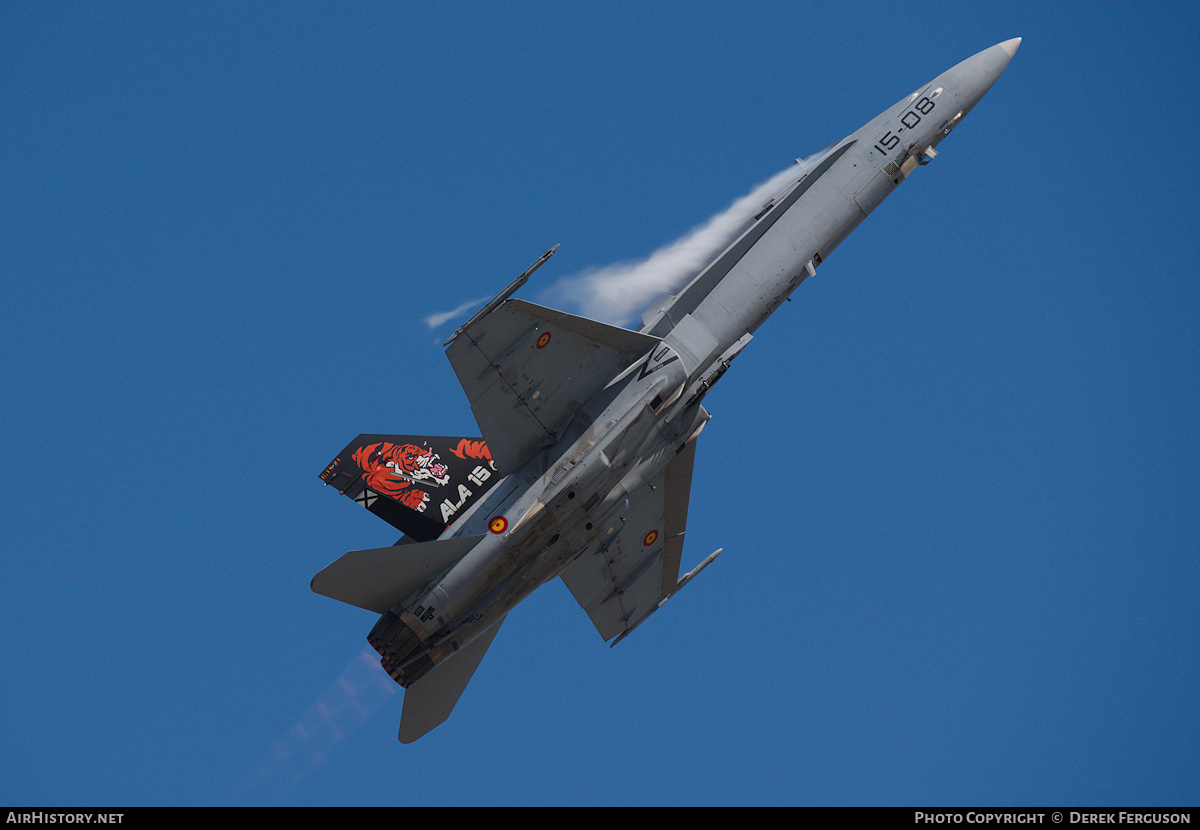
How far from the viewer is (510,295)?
17172 millimetres

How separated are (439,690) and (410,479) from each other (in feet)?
13.8

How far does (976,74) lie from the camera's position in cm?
2048

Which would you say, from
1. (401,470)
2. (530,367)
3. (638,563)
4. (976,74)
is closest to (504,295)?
(530,367)

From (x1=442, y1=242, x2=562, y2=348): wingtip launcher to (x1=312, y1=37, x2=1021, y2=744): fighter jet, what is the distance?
41mm

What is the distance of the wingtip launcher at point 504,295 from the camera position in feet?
54.4

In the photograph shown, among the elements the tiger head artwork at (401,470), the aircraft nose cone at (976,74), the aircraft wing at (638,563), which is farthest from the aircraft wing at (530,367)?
the aircraft nose cone at (976,74)

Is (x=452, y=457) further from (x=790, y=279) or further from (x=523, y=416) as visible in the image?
(x=790, y=279)

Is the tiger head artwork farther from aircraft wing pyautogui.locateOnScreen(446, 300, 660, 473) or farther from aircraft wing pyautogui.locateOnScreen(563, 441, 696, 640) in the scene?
aircraft wing pyautogui.locateOnScreen(563, 441, 696, 640)

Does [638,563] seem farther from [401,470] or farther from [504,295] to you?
[504,295]

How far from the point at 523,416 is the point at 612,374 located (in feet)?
5.94
